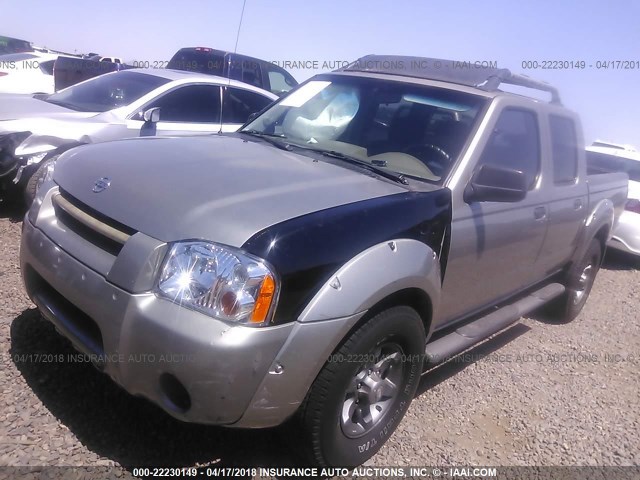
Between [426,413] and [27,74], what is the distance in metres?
10.5

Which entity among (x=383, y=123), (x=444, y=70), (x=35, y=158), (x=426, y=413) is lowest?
(x=426, y=413)

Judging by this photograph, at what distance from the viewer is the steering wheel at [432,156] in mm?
3064

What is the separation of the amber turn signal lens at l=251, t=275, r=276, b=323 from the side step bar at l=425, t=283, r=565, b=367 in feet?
4.02

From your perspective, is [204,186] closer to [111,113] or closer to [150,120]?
[150,120]

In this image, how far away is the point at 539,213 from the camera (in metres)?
3.70

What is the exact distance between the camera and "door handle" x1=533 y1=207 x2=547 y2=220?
3649 millimetres

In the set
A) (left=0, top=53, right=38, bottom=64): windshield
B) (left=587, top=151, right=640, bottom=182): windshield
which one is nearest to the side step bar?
(left=587, top=151, right=640, bottom=182): windshield

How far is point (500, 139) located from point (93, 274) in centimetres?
250

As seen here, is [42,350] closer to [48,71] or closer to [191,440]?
[191,440]

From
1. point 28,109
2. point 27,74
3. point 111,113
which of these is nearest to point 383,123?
Answer: point 111,113

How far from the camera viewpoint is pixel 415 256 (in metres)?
2.55

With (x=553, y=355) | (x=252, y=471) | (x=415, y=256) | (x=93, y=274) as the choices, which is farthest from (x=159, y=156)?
(x=553, y=355)

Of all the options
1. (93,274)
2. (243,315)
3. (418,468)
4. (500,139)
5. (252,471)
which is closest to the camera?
(243,315)

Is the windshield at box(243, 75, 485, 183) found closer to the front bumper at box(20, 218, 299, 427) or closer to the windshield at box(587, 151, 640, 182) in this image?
the front bumper at box(20, 218, 299, 427)
